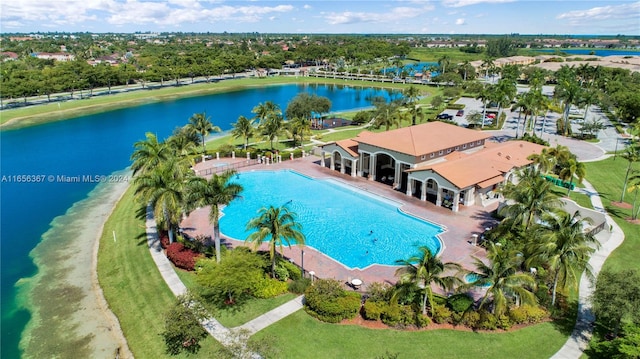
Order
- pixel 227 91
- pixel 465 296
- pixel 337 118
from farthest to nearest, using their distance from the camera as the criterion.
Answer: pixel 227 91
pixel 337 118
pixel 465 296

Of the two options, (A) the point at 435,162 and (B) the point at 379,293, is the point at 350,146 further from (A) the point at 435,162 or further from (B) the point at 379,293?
(B) the point at 379,293

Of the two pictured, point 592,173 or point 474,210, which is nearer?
point 474,210

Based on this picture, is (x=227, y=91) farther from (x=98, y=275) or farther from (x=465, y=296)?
(x=465, y=296)

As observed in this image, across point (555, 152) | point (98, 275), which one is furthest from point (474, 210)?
point (98, 275)

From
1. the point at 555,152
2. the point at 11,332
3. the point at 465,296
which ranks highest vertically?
the point at 555,152

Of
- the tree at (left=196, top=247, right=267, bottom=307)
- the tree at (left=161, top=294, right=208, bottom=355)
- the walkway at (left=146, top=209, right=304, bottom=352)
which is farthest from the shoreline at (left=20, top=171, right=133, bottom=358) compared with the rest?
the tree at (left=196, top=247, right=267, bottom=307)

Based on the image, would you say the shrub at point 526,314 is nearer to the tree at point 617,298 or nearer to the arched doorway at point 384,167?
the tree at point 617,298

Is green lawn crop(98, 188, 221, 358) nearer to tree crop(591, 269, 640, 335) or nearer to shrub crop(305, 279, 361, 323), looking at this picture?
shrub crop(305, 279, 361, 323)

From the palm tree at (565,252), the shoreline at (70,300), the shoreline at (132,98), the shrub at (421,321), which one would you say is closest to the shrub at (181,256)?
the shoreline at (70,300)

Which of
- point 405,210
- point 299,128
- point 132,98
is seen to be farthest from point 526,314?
point 132,98
